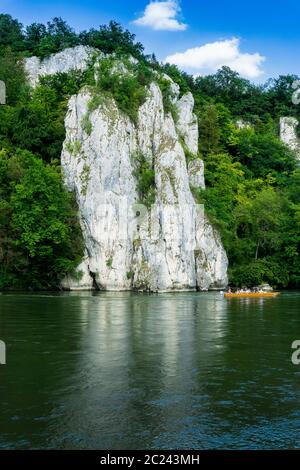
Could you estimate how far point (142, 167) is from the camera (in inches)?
2352

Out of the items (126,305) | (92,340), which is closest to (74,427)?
(92,340)

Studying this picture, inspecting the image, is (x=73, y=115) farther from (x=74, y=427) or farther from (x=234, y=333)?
(x=74, y=427)

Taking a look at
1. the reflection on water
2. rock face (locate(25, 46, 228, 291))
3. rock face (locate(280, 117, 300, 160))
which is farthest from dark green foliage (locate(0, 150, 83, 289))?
rock face (locate(280, 117, 300, 160))

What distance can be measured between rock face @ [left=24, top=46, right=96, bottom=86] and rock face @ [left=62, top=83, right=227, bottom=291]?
50.4 feet

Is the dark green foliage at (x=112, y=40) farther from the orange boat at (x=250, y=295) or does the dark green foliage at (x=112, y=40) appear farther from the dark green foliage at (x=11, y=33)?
the orange boat at (x=250, y=295)

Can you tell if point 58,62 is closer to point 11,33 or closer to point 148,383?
point 11,33

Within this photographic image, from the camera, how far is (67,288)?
175ft

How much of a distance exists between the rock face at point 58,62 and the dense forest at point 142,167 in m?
1.35

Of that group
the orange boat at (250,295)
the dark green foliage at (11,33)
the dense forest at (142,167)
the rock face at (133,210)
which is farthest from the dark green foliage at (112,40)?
the orange boat at (250,295)

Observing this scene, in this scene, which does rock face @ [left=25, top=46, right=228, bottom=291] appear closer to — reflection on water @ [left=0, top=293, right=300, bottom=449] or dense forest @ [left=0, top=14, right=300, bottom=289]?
dense forest @ [left=0, top=14, right=300, bottom=289]

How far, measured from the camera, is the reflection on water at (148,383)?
12.1 m

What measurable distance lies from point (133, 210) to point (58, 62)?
28.4m
